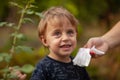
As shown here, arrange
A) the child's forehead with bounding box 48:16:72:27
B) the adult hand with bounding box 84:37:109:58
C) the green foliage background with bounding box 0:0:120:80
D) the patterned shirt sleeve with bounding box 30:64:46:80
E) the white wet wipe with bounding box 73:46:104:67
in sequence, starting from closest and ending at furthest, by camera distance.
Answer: the patterned shirt sleeve with bounding box 30:64:46:80
the child's forehead with bounding box 48:16:72:27
the white wet wipe with bounding box 73:46:104:67
the adult hand with bounding box 84:37:109:58
the green foliage background with bounding box 0:0:120:80

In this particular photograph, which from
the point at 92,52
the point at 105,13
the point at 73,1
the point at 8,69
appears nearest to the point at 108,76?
the point at 105,13

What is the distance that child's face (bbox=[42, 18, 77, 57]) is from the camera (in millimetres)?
3238

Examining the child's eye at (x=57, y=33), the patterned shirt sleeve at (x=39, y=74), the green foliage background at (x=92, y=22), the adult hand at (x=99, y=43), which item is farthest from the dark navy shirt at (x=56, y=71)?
the green foliage background at (x=92, y=22)

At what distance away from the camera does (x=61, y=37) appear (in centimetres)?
323

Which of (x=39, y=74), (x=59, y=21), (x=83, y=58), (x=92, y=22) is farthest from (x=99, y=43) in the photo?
(x=92, y=22)

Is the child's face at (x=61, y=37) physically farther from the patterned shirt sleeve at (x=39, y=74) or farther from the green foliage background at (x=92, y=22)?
the green foliage background at (x=92, y=22)

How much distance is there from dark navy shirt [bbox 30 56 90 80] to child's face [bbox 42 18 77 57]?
70 millimetres

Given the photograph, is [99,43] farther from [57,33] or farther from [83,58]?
[57,33]

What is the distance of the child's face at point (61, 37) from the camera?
127 inches

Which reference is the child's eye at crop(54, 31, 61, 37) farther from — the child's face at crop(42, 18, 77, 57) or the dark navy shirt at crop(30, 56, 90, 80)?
the dark navy shirt at crop(30, 56, 90, 80)

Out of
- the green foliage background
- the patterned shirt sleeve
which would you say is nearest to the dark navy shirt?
the patterned shirt sleeve

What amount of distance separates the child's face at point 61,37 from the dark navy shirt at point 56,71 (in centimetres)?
7

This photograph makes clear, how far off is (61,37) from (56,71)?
0.71 ft

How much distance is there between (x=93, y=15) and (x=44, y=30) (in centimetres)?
492
